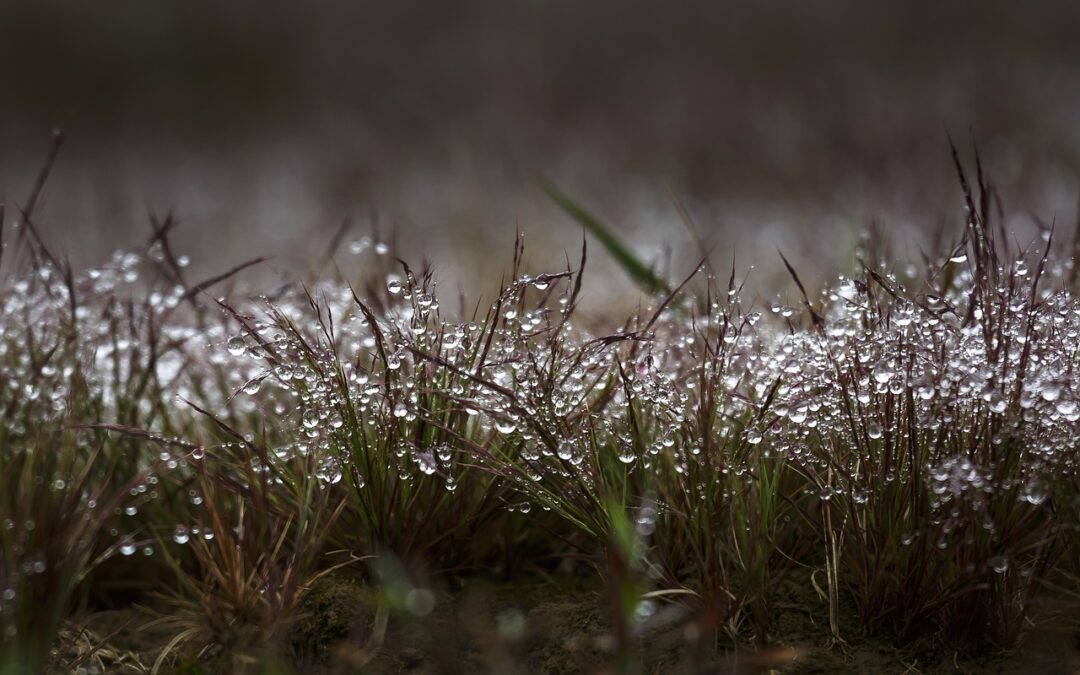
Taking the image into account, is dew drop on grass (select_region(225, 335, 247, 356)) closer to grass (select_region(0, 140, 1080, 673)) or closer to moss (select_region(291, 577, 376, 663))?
grass (select_region(0, 140, 1080, 673))

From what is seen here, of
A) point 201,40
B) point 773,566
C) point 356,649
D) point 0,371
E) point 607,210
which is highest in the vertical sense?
point 201,40

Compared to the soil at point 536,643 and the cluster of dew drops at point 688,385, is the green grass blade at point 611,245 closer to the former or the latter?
the cluster of dew drops at point 688,385

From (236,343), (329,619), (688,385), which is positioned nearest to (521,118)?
(688,385)

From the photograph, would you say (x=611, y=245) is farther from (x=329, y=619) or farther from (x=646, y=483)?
(x=329, y=619)

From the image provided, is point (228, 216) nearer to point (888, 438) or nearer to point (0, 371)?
point (0, 371)

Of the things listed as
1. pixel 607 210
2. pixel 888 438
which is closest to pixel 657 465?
pixel 888 438

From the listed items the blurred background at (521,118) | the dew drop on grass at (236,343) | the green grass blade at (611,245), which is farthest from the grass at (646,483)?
the blurred background at (521,118)

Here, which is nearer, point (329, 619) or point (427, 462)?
point (427, 462)
